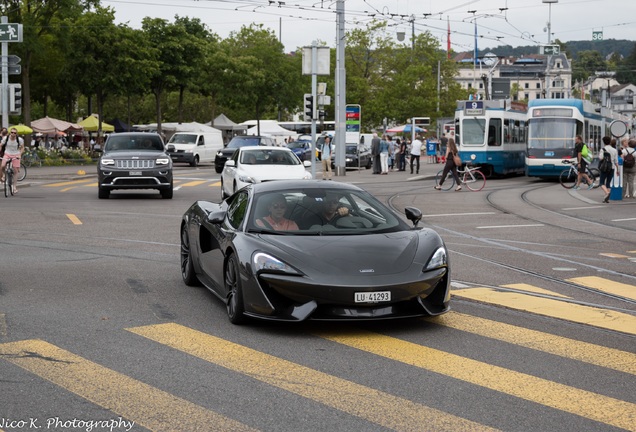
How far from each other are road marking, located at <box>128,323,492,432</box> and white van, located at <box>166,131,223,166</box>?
4560cm

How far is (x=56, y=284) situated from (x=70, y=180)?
2758 cm

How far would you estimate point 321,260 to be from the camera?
7824 mm

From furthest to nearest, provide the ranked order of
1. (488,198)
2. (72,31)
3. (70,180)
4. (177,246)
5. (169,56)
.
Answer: (169,56)
(72,31)
(70,180)
(488,198)
(177,246)

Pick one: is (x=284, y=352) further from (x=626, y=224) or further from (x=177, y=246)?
(x=626, y=224)

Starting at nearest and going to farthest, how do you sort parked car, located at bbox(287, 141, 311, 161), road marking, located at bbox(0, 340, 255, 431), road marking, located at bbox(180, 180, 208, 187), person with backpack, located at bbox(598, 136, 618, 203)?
1. road marking, located at bbox(0, 340, 255, 431)
2. person with backpack, located at bbox(598, 136, 618, 203)
3. road marking, located at bbox(180, 180, 208, 187)
4. parked car, located at bbox(287, 141, 311, 161)

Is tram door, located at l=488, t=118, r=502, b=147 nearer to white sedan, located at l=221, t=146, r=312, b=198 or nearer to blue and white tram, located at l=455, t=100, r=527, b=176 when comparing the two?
blue and white tram, located at l=455, t=100, r=527, b=176

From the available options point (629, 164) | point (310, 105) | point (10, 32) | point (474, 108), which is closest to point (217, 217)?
point (629, 164)

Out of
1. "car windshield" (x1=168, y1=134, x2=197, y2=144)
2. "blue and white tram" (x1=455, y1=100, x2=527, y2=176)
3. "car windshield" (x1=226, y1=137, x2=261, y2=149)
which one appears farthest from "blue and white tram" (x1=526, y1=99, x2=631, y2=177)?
"car windshield" (x1=168, y1=134, x2=197, y2=144)


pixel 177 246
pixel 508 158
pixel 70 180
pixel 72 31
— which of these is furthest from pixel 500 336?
pixel 72 31

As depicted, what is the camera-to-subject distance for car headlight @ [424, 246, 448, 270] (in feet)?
26.3

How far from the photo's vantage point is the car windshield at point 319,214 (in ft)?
28.4

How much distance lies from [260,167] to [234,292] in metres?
15.6

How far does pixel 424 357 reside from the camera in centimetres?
698

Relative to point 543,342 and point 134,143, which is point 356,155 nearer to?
point 134,143
